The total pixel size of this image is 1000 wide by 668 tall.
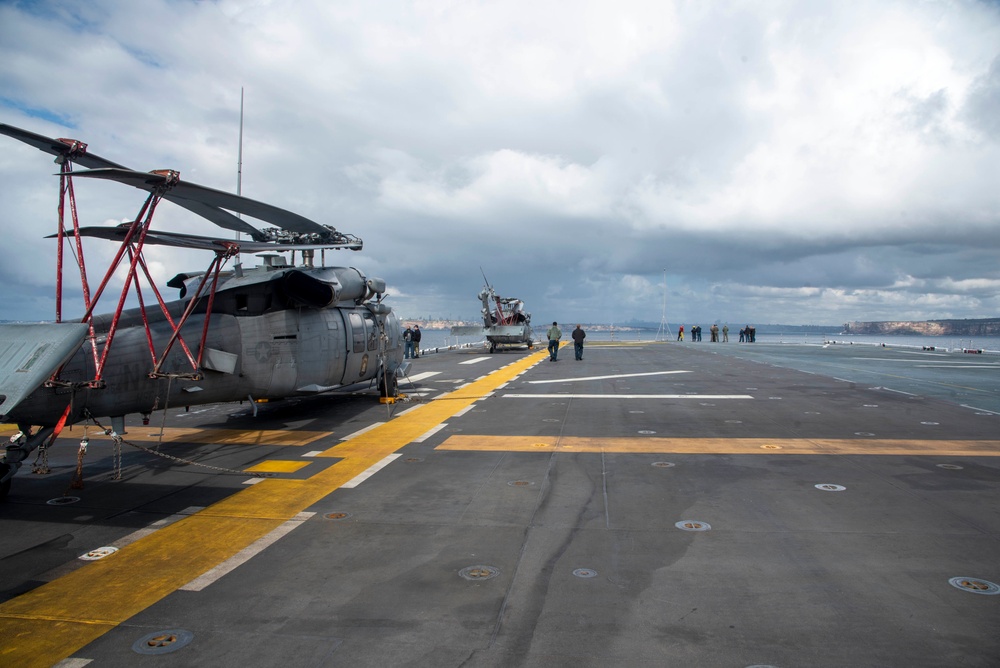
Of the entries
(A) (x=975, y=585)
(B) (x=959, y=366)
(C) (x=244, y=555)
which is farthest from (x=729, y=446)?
(B) (x=959, y=366)

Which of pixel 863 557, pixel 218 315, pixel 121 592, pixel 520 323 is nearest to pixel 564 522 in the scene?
pixel 863 557

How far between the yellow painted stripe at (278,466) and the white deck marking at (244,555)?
234cm

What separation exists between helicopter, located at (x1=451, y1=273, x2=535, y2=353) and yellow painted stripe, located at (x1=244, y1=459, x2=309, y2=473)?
1243 inches

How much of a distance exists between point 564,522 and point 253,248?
7.07 meters

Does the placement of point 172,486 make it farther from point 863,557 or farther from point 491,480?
point 863,557

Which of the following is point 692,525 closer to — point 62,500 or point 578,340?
point 62,500

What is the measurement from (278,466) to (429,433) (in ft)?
11.4

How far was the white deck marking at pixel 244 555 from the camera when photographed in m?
5.27

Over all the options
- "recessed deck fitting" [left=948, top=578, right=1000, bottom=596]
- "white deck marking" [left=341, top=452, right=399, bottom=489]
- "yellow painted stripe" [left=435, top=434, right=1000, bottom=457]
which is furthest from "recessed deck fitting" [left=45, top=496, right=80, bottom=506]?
"recessed deck fitting" [left=948, top=578, right=1000, bottom=596]

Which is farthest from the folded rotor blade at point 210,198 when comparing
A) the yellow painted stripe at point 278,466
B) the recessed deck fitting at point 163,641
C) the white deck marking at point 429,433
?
the recessed deck fitting at point 163,641

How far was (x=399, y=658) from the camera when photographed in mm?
4051

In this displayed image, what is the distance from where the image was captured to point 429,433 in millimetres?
12336

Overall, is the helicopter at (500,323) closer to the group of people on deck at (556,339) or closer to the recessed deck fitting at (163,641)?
the group of people on deck at (556,339)

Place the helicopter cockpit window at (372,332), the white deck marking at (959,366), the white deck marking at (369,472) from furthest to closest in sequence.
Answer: the white deck marking at (959,366)
the helicopter cockpit window at (372,332)
the white deck marking at (369,472)
